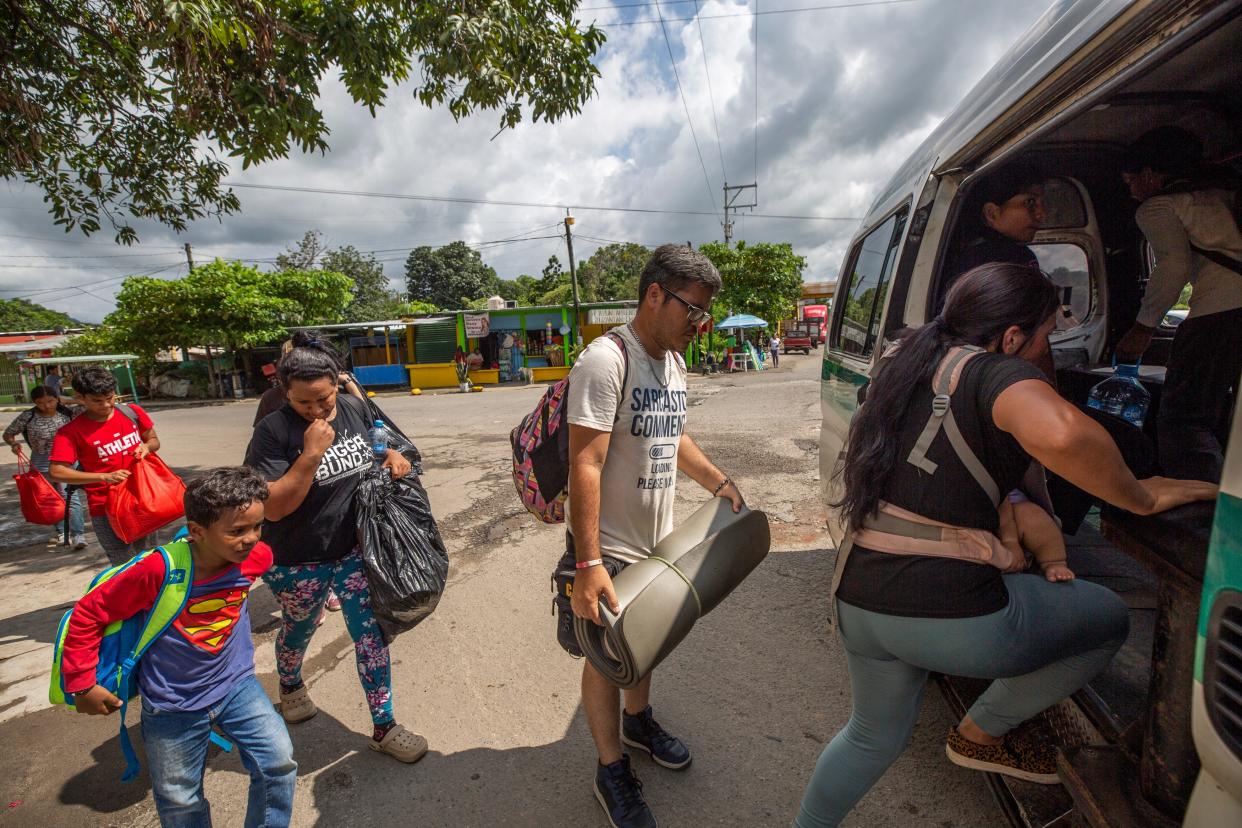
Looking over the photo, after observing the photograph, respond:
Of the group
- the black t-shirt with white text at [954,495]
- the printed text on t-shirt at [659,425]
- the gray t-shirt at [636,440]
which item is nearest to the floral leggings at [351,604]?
the gray t-shirt at [636,440]

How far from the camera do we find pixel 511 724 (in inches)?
104

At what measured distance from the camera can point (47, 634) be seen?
12.3ft

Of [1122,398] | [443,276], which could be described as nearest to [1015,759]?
[1122,398]

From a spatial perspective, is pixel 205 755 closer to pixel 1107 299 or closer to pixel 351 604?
pixel 351 604

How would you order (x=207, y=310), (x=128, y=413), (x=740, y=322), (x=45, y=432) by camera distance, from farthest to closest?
1. (x=740, y=322)
2. (x=207, y=310)
3. (x=45, y=432)
4. (x=128, y=413)

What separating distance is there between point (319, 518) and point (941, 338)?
226cm

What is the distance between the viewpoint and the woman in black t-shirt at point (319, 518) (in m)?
2.23

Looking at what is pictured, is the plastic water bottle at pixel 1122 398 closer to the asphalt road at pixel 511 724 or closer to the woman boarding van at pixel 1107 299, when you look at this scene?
the woman boarding van at pixel 1107 299

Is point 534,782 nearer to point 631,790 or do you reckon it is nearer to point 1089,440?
point 631,790

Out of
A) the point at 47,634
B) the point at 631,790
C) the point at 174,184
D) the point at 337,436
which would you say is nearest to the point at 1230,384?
the point at 631,790

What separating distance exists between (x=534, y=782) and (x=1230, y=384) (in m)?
3.02

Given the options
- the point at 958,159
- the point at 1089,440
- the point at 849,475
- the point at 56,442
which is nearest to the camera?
the point at 1089,440

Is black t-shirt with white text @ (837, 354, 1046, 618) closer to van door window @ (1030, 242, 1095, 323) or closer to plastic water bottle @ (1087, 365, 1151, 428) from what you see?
plastic water bottle @ (1087, 365, 1151, 428)

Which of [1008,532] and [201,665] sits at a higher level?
[1008,532]
